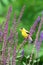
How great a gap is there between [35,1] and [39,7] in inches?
7.1

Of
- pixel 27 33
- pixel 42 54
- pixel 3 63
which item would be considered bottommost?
pixel 42 54

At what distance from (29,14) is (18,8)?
0.47 meters

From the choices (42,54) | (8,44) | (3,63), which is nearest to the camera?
(3,63)

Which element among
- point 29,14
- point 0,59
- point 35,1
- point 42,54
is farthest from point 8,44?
point 35,1

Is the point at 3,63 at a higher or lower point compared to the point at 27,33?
lower

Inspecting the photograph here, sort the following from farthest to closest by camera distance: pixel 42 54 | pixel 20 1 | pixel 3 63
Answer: pixel 20 1
pixel 42 54
pixel 3 63

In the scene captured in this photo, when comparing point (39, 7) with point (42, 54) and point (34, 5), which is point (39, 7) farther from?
point (42, 54)

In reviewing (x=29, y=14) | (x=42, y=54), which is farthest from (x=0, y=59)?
(x=29, y=14)

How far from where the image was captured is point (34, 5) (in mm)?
4402

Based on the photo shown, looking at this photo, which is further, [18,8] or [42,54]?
[18,8]

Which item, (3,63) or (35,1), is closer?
(3,63)

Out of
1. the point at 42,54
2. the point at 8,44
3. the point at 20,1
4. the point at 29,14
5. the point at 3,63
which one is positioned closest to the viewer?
the point at 3,63

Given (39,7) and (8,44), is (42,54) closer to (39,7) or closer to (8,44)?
(8,44)

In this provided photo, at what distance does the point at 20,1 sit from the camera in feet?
15.1
